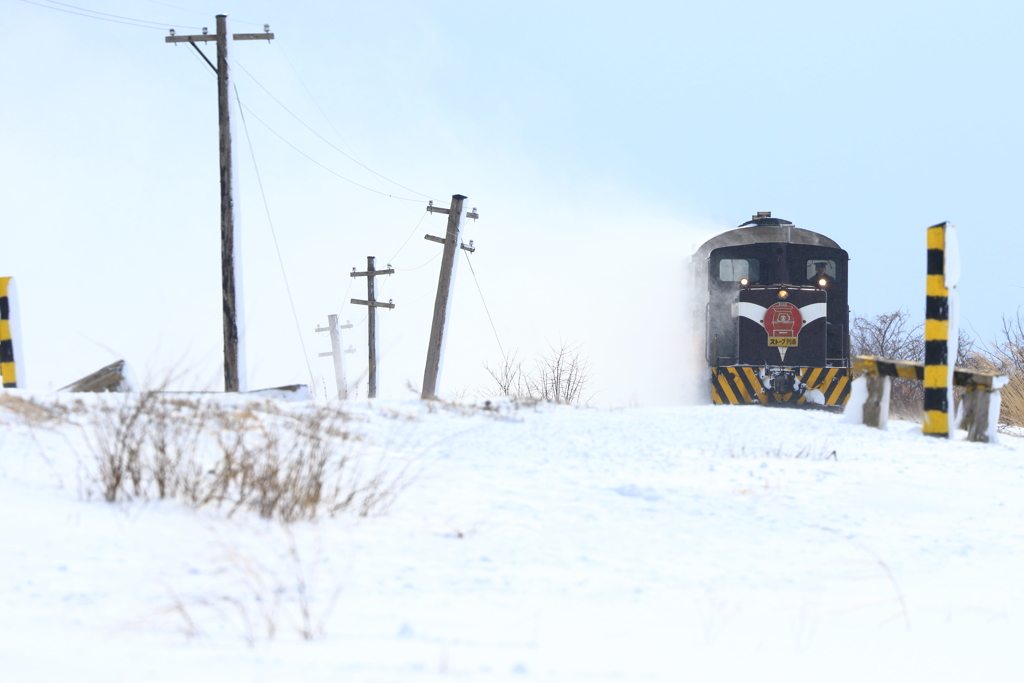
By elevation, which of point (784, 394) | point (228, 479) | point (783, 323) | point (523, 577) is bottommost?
point (523, 577)

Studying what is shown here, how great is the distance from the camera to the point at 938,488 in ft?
15.4

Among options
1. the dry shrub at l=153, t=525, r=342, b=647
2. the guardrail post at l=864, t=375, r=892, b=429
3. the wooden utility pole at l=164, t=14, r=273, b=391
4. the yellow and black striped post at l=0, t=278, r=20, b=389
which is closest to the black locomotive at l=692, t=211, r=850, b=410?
the guardrail post at l=864, t=375, r=892, b=429

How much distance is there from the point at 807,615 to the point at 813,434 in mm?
3989

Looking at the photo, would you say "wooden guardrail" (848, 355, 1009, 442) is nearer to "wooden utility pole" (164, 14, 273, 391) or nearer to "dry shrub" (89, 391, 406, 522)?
"dry shrub" (89, 391, 406, 522)

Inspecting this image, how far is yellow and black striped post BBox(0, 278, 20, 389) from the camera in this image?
793 centimetres

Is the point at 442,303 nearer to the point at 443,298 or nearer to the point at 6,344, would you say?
the point at 443,298

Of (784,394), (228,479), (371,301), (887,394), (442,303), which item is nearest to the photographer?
(228,479)

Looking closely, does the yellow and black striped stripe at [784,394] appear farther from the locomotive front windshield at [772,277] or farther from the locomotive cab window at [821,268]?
the locomotive cab window at [821,268]

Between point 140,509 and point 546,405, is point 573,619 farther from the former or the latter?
point 546,405

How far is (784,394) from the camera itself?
1264 cm

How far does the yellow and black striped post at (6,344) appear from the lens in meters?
7.93

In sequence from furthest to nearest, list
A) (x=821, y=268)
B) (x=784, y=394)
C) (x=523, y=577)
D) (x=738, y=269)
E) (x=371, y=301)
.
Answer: (x=371, y=301), (x=738, y=269), (x=821, y=268), (x=784, y=394), (x=523, y=577)

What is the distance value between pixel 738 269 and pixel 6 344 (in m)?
10.2

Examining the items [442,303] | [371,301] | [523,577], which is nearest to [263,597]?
[523,577]
